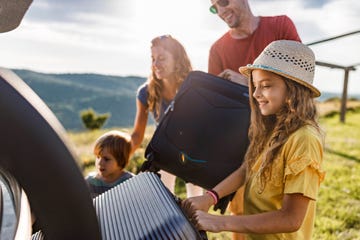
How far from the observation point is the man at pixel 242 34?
231 centimetres

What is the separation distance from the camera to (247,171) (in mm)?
1733

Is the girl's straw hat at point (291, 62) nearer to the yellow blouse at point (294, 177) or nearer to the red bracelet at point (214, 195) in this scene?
the yellow blouse at point (294, 177)

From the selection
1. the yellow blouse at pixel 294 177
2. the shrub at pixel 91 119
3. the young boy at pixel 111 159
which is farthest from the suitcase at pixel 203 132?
the shrub at pixel 91 119

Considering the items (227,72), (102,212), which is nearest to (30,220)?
(102,212)

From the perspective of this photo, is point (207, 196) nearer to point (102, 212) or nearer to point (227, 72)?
point (102, 212)

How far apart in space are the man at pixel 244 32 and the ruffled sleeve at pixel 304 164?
911mm

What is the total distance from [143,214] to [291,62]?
91cm

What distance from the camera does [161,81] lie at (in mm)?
2975

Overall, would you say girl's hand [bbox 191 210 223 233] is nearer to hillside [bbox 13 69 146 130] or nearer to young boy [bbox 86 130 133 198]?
young boy [bbox 86 130 133 198]

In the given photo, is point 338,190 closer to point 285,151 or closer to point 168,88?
point 168,88

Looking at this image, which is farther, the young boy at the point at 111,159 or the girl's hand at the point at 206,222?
the young boy at the point at 111,159

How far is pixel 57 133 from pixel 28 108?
0.13 feet

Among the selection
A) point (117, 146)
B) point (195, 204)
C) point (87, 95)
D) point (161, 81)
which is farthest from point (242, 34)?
point (87, 95)

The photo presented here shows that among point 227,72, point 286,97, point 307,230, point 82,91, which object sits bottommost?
point 82,91
